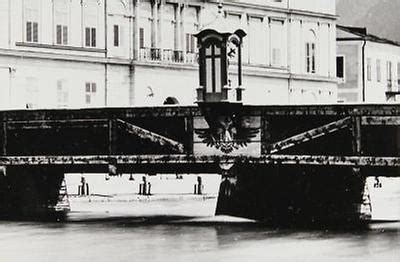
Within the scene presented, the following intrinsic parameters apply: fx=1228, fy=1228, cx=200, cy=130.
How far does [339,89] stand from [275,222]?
5157 centimetres

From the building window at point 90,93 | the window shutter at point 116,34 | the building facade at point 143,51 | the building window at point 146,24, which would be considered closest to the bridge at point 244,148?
the building facade at point 143,51

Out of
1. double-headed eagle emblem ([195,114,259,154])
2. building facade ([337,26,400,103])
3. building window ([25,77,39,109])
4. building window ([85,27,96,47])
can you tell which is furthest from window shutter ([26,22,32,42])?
building facade ([337,26,400,103])

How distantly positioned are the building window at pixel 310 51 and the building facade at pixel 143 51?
6cm

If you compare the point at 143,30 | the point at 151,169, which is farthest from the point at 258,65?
the point at 151,169

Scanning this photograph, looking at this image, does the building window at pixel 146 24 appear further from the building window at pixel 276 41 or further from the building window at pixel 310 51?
the building window at pixel 310 51

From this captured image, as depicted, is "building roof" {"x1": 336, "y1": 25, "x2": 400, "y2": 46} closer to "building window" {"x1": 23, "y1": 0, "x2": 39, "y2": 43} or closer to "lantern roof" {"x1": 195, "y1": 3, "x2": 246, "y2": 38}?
"building window" {"x1": 23, "y1": 0, "x2": 39, "y2": 43}

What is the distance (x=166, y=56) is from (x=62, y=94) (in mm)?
7979

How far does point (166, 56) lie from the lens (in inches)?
2581

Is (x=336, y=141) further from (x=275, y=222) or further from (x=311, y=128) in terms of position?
(x=275, y=222)

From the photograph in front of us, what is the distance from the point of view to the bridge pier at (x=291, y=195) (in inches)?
1469

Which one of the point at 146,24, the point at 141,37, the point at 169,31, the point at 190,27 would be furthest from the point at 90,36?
the point at 190,27

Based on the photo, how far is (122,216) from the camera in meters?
42.6

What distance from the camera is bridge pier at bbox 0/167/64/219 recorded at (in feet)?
136

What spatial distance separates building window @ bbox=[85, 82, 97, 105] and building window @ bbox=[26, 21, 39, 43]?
436 cm
